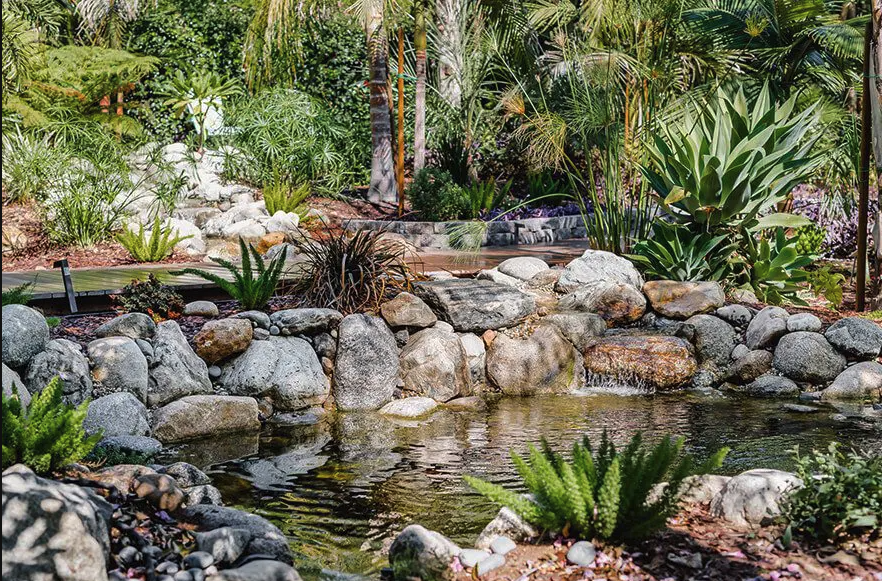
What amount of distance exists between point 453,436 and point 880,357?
13.3 ft

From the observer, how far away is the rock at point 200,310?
326 inches

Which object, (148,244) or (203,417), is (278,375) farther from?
(148,244)

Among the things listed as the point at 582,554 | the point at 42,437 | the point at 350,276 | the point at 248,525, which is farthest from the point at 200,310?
the point at 582,554

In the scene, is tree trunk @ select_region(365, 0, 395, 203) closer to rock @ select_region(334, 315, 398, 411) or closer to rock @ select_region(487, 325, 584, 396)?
rock @ select_region(487, 325, 584, 396)

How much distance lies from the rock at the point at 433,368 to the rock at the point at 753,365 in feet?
8.26

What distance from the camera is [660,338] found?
8578mm

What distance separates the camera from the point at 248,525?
441 cm

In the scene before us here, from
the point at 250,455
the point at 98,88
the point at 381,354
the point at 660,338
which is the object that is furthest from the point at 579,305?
the point at 98,88

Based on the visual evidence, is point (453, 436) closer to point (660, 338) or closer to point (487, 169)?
point (660, 338)

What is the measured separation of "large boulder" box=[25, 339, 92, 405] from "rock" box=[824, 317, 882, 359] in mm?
6172

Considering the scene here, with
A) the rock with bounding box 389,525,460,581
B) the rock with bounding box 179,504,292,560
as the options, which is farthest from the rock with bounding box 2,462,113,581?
the rock with bounding box 389,525,460,581

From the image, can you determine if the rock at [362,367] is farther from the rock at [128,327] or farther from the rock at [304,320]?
the rock at [128,327]

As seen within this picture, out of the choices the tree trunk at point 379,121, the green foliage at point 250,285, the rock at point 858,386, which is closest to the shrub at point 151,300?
the green foliage at point 250,285

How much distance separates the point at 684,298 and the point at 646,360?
0.94 m
